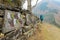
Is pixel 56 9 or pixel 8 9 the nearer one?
pixel 8 9

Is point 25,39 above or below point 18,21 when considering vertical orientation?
below

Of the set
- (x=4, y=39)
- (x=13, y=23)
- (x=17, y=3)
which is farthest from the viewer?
(x=17, y=3)

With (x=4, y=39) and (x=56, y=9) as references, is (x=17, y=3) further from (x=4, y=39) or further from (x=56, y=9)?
(x=56, y=9)

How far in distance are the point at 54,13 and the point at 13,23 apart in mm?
13617

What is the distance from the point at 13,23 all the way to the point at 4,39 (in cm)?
122

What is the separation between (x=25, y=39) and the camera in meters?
8.02

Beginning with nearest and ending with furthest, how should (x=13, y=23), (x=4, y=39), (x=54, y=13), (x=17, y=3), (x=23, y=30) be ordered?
(x=4, y=39) → (x=13, y=23) → (x=23, y=30) → (x=17, y=3) → (x=54, y=13)

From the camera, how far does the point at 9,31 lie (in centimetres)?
612

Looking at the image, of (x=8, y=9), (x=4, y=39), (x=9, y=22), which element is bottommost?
(x=4, y=39)

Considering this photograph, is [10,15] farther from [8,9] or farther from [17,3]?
[17,3]

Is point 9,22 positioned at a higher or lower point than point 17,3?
lower

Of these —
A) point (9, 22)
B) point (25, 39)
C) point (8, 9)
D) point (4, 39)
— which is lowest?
point (25, 39)

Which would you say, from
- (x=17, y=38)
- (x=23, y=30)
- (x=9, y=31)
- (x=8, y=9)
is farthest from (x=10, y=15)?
(x=23, y=30)

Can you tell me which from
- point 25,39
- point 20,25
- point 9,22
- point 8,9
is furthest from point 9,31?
point 25,39
